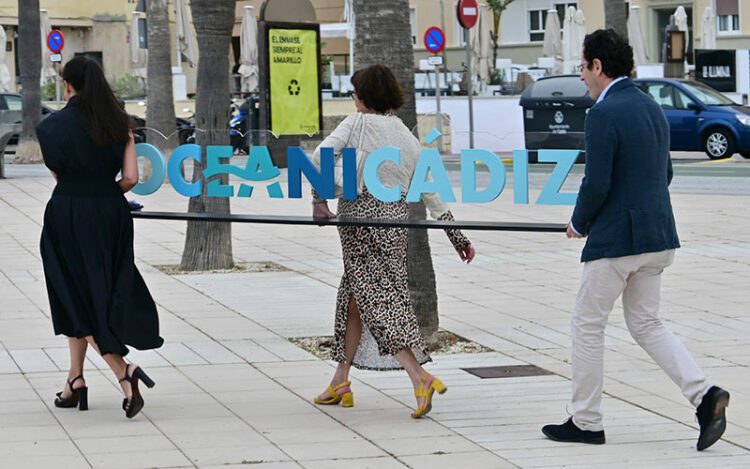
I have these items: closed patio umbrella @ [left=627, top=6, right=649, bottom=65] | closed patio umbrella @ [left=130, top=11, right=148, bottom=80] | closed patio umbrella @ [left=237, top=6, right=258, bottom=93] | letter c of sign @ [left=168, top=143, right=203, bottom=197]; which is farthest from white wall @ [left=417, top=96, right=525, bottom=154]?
letter c of sign @ [left=168, top=143, right=203, bottom=197]

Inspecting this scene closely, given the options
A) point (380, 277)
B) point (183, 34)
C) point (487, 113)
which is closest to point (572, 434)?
point (380, 277)

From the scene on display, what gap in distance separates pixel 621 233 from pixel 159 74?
19.2m

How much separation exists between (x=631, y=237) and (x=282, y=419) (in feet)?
6.48

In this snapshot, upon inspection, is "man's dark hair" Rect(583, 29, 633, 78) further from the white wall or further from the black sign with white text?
the black sign with white text

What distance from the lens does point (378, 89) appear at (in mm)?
7512

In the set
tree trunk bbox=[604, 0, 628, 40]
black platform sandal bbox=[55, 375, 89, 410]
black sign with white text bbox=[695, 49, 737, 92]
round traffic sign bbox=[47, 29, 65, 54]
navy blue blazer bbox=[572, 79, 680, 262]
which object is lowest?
black platform sandal bbox=[55, 375, 89, 410]

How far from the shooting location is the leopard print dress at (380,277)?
7.41 metres

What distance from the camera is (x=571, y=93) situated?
28781 millimetres

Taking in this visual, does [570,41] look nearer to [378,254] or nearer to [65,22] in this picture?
[65,22]

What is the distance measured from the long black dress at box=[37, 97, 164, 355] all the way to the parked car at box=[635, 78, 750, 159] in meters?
21.8

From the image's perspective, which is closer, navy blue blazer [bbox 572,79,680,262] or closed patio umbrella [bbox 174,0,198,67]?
navy blue blazer [bbox 572,79,680,262]

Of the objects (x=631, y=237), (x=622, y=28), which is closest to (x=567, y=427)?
(x=631, y=237)

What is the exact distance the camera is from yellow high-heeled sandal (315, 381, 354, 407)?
766 centimetres

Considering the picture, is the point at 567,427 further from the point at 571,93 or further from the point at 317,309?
the point at 571,93
